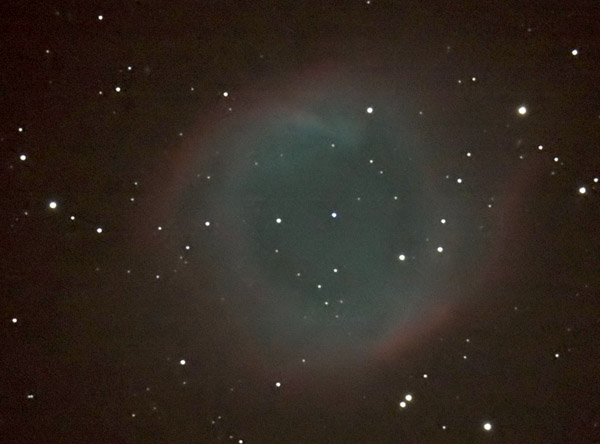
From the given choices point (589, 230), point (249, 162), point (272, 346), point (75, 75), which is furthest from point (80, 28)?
point (589, 230)

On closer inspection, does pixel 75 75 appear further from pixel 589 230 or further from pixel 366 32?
pixel 589 230

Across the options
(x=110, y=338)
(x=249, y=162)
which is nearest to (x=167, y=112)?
(x=249, y=162)

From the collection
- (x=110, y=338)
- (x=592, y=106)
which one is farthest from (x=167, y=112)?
(x=592, y=106)

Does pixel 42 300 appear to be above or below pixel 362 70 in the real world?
below

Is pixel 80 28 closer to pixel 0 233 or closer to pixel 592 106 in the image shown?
pixel 0 233

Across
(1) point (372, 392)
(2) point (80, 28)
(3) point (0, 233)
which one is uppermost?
(2) point (80, 28)

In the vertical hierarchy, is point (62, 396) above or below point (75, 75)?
below
